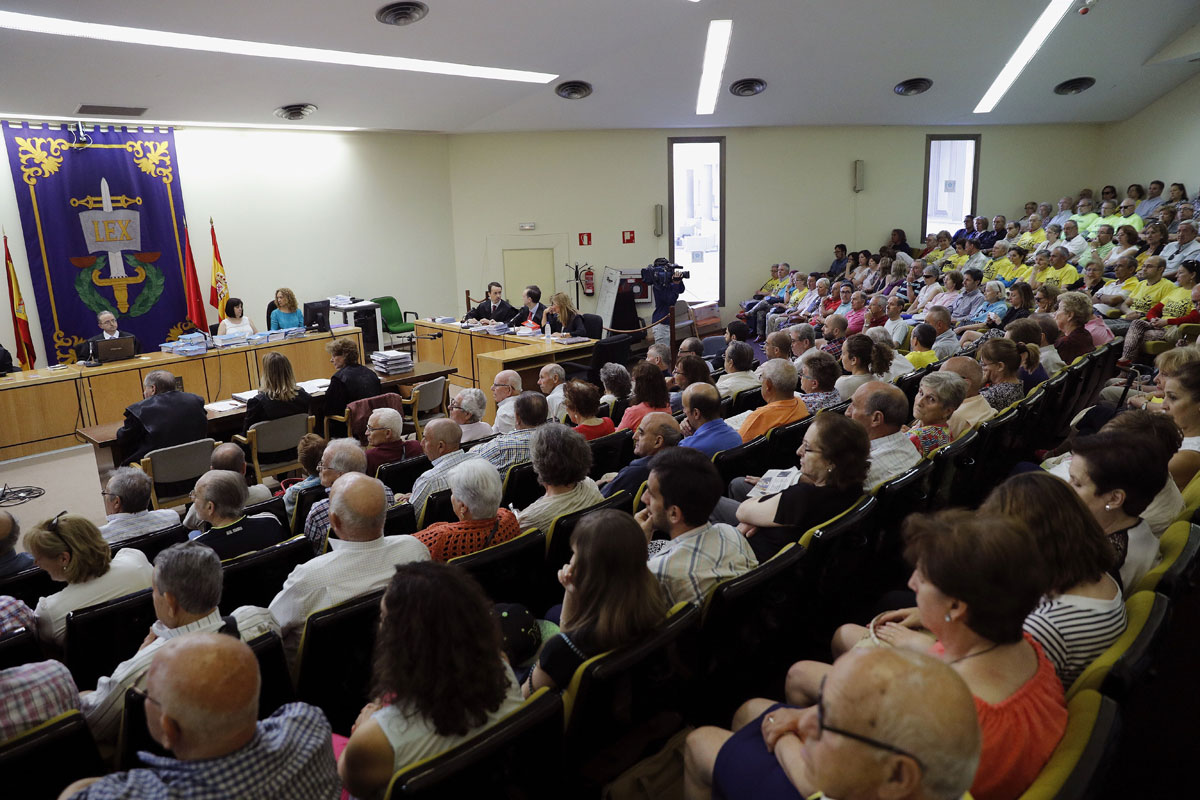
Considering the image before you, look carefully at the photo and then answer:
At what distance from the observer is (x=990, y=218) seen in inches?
520

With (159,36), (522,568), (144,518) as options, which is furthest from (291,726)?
(159,36)

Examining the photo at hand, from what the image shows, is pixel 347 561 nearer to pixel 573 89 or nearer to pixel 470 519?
pixel 470 519

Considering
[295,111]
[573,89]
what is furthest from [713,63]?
[295,111]

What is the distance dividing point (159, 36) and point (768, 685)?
22.6ft

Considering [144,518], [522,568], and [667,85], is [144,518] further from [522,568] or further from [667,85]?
[667,85]

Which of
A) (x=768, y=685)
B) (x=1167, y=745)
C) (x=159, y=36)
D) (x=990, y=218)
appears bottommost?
(x=1167, y=745)

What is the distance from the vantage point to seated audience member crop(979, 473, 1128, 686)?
1.88 meters

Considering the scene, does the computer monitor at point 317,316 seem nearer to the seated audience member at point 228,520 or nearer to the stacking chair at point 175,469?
the stacking chair at point 175,469

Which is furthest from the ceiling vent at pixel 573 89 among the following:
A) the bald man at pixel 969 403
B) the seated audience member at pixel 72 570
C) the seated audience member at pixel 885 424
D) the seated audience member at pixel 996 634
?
the seated audience member at pixel 996 634

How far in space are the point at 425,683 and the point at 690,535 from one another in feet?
3.43

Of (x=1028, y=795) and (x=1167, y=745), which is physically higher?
(x=1028, y=795)

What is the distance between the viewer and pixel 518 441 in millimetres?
3865

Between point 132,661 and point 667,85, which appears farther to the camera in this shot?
point 667,85

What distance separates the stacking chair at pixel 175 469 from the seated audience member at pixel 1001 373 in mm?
4892
